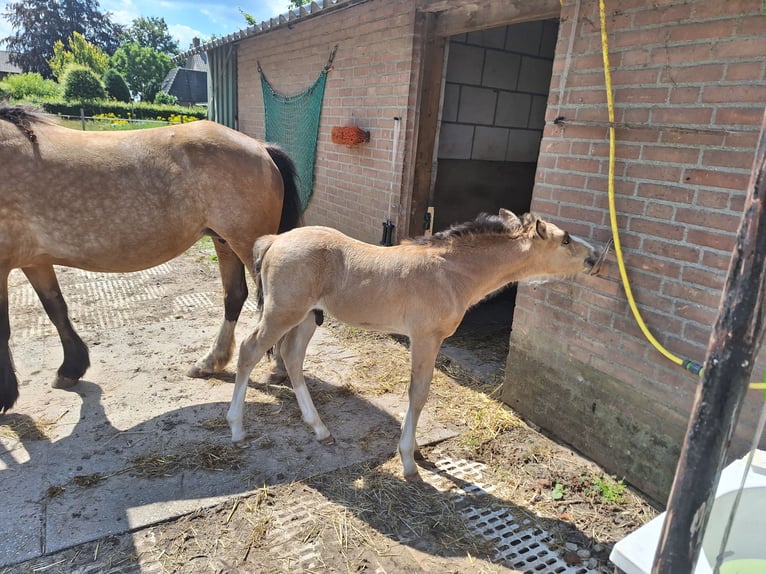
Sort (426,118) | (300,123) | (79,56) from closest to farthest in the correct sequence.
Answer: (426,118), (300,123), (79,56)

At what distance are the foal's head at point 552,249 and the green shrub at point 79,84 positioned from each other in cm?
3224

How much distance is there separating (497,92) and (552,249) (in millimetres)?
3515

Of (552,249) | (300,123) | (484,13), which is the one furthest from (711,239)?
(300,123)

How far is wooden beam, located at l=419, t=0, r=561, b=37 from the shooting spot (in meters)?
3.56

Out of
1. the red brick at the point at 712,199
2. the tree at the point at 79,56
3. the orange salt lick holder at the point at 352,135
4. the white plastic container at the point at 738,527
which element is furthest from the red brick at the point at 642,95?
the tree at the point at 79,56

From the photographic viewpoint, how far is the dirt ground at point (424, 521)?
90.4 inches

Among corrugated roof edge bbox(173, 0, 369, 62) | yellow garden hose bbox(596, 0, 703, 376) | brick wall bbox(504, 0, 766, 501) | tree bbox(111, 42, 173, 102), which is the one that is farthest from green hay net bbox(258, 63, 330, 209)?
tree bbox(111, 42, 173, 102)

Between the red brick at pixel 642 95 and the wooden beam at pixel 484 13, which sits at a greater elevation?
the wooden beam at pixel 484 13

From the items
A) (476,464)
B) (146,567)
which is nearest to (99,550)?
(146,567)

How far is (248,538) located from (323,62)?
19.2 ft

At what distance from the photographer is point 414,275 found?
283cm

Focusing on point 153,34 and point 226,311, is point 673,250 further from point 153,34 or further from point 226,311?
point 153,34

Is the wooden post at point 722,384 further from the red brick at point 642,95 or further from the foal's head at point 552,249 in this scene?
the red brick at point 642,95

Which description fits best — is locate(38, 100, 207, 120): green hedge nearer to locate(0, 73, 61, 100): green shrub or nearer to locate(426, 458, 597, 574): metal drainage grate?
locate(0, 73, 61, 100): green shrub
